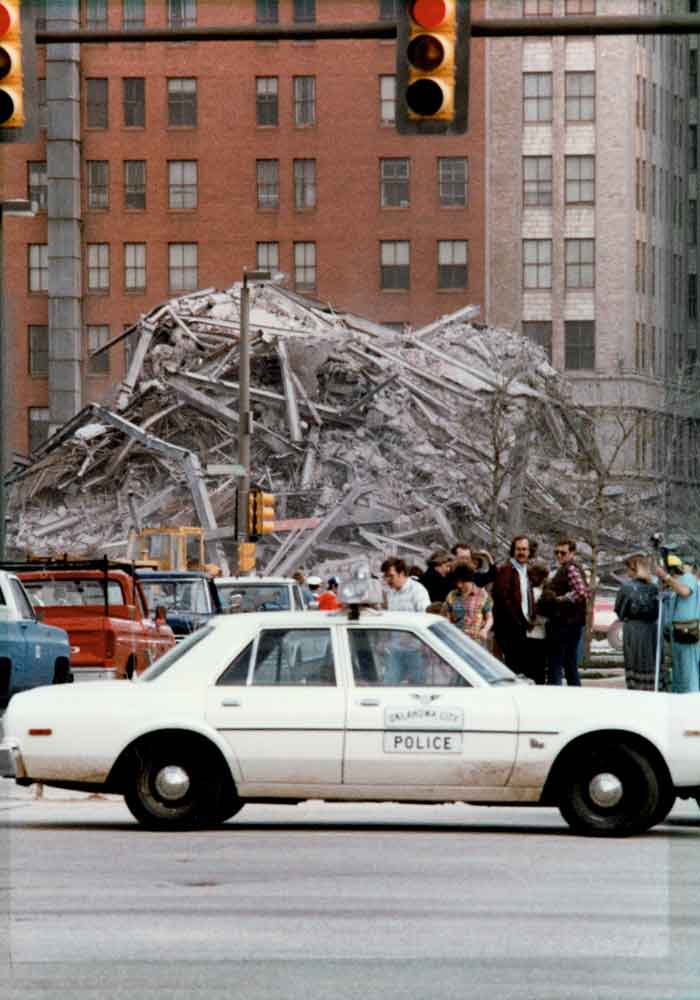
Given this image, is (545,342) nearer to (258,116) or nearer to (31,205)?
(258,116)

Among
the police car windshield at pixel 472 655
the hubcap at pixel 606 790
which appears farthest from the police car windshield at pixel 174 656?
the hubcap at pixel 606 790

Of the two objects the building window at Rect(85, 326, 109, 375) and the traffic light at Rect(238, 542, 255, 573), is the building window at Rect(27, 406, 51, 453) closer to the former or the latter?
the building window at Rect(85, 326, 109, 375)

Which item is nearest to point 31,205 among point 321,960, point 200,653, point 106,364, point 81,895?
point 200,653

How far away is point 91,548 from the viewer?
2773 inches

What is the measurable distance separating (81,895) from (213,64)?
84.3 meters

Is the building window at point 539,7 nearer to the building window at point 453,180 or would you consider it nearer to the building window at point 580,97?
the building window at point 580,97

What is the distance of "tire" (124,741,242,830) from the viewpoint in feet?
45.0

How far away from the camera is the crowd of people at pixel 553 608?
2017cm

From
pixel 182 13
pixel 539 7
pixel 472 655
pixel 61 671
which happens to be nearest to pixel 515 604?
pixel 61 671

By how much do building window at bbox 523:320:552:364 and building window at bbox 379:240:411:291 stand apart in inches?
210

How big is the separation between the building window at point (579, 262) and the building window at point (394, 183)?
708 centimetres

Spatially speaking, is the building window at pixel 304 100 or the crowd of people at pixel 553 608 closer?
the crowd of people at pixel 553 608

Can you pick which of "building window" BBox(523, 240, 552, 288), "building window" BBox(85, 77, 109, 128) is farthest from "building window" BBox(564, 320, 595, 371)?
"building window" BBox(85, 77, 109, 128)

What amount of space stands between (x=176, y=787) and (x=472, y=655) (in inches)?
79.1
